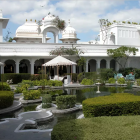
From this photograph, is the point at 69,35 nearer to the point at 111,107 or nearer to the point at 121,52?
the point at 121,52

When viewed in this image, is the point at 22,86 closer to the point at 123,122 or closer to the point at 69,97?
the point at 69,97

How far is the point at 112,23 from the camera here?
113 ft

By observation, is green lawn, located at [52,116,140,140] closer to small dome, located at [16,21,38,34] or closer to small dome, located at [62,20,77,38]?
small dome, located at [62,20,77,38]

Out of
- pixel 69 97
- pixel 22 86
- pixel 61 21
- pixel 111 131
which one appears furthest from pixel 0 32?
pixel 111 131

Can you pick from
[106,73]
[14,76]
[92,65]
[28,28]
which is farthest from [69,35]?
[14,76]

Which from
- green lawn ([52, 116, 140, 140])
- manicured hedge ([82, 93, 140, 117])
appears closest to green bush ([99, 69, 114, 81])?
manicured hedge ([82, 93, 140, 117])

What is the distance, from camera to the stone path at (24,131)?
6.24 m

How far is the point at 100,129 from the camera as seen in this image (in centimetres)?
523

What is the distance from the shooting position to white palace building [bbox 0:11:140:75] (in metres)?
25.2

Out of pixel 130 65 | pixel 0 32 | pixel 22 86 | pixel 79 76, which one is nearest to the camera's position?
pixel 22 86

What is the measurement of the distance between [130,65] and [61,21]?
11.5 meters

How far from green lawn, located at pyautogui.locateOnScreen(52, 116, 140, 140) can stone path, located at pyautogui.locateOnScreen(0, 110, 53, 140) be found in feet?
3.53

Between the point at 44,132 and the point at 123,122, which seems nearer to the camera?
the point at 123,122

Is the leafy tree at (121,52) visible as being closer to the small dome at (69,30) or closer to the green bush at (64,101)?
the small dome at (69,30)
